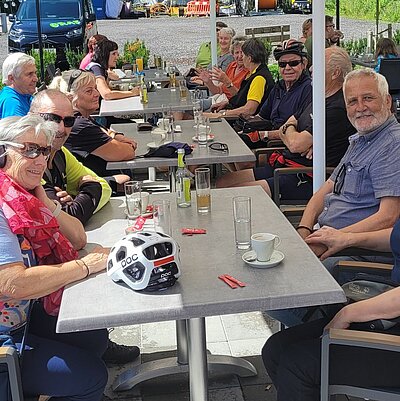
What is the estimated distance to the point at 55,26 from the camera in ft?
43.6

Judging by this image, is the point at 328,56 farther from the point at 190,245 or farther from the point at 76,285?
the point at 76,285

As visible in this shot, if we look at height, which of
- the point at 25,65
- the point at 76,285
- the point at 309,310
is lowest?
the point at 309,310

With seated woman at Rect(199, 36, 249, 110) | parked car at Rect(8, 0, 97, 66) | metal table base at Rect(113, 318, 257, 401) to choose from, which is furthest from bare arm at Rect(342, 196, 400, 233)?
parked car at Rect(8, 0, 97, 66)

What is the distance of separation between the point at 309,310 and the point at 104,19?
2524cm

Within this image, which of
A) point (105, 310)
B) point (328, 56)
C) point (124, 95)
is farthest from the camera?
point (124, 95)

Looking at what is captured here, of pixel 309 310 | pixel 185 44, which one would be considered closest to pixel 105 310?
pixel 309 310

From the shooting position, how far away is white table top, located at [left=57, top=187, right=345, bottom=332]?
75.3 inches

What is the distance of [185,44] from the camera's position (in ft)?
64.6

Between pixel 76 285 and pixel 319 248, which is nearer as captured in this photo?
pixel 76 285

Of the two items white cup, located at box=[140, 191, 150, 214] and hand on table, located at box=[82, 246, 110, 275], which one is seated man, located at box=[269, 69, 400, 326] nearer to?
white cup, located at box=[140, 191, 150, 214]

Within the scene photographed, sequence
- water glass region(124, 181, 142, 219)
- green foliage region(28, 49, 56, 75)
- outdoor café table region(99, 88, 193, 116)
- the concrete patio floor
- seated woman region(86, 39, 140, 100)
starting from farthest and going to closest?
green foliage region(28, 49, 56, 75), seated woman region(86, 39, 140, 100), outdoor café table region(99, 88, 193, 116), the concrete patio floor, water glass region(124, 181, 142, 219)

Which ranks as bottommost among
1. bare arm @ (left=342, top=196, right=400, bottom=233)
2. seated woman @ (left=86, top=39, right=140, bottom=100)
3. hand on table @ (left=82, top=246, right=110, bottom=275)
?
bare arm @ (left=342, top=196, right=400, bottom=233)

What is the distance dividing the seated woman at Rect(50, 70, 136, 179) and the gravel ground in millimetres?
10932

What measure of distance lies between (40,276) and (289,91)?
327cm
